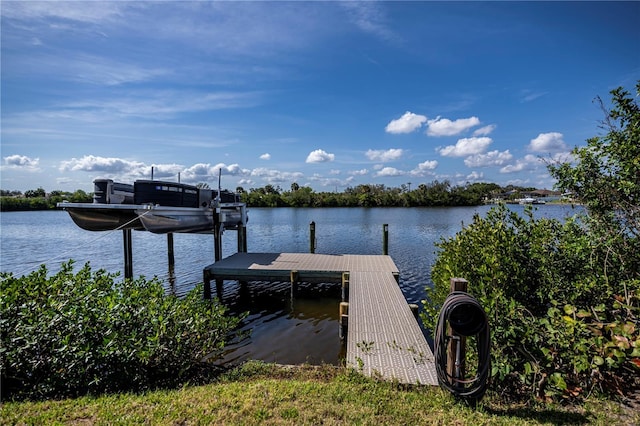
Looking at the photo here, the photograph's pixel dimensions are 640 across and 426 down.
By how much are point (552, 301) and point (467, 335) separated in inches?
48.5

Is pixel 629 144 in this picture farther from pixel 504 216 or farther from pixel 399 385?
pixel 399 385

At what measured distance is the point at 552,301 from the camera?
3.73 metres

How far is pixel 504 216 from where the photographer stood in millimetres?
5250

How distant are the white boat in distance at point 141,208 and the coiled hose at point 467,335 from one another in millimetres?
9367

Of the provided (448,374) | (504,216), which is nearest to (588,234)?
(504,216)

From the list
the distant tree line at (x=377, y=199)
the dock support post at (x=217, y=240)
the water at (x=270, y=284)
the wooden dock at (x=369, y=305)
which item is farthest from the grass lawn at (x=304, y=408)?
the distant tree line at (x=377, y=199)

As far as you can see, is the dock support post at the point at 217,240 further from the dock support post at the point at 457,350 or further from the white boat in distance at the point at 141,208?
the dock support post at the point at 457,350

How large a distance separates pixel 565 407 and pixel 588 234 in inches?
93.8

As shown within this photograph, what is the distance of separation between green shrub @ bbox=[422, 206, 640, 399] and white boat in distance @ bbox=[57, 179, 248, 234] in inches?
344

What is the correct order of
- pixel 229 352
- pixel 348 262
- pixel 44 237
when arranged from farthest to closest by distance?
pixel 44 237
pixel 348 262
pixel 229 352

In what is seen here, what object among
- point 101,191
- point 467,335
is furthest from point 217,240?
point 467,335

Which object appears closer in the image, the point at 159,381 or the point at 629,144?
the point at 629,144

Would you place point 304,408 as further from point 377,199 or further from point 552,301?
point 377,199

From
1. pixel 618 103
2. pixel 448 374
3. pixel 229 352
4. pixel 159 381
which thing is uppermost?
pixel 618 103
